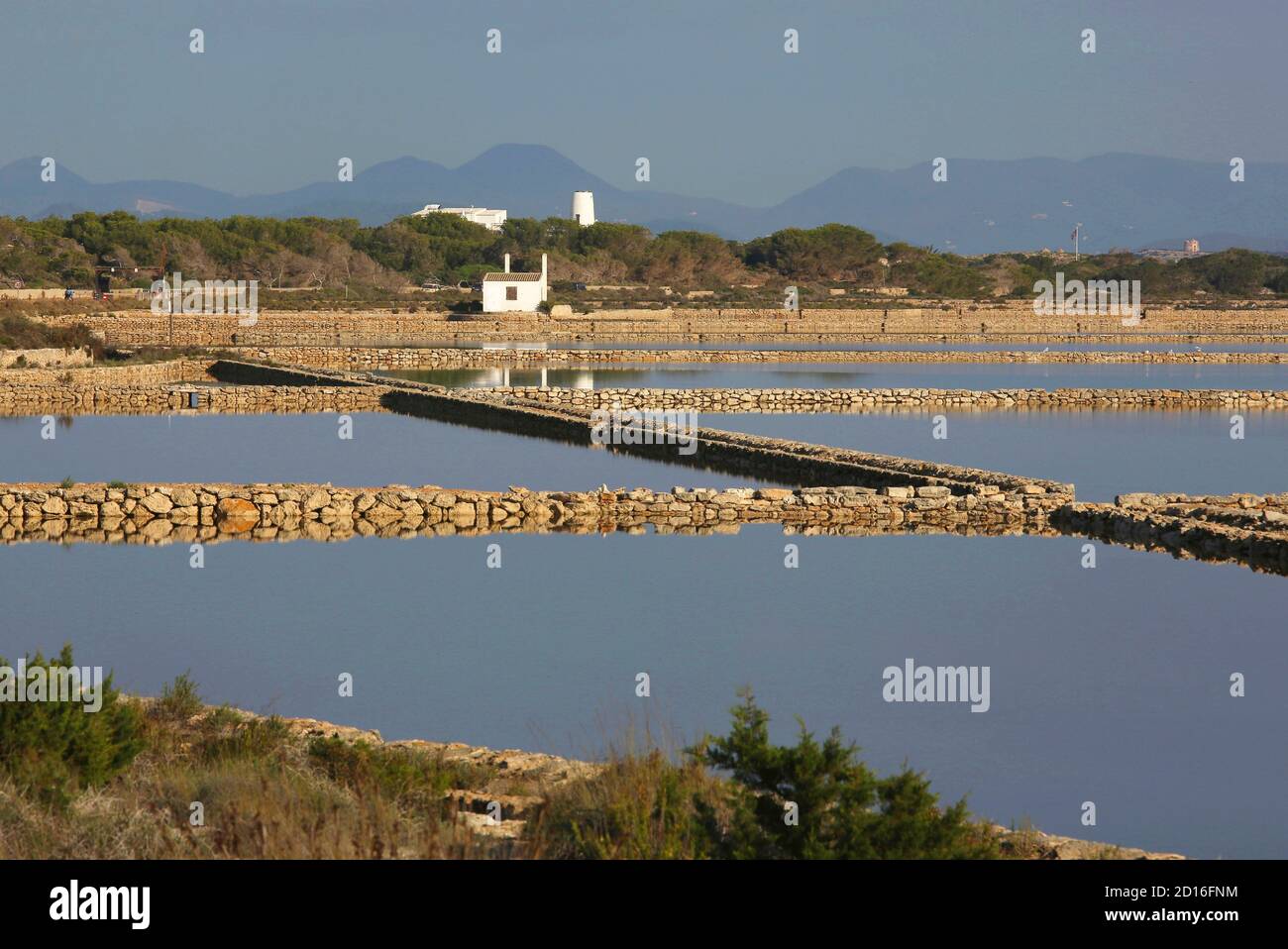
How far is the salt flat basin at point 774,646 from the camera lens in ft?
26.3

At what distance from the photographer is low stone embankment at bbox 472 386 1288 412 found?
28.8 m

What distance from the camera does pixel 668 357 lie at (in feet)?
144

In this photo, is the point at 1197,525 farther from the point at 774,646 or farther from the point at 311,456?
the point at 311,456

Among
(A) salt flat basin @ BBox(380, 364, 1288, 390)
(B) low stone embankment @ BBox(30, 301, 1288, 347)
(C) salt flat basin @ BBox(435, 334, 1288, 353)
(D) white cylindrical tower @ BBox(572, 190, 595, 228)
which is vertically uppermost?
(D) white cylindrical tower @ BBox(572, 190, 595, 228)

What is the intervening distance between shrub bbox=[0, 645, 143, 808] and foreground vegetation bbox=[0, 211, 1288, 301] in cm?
6200

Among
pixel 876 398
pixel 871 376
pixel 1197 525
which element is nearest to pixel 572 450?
pixel 876 398

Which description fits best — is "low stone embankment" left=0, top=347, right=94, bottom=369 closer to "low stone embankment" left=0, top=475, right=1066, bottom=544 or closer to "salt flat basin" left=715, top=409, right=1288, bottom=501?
"salt flat basin" left=715, top=409, right=1288, bottom=501

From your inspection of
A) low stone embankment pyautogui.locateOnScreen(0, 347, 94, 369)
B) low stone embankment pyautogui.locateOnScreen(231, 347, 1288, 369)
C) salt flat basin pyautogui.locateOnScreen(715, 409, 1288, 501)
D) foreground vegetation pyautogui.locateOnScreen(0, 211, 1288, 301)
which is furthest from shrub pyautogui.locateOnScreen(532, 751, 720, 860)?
foreground vegetation pyautogui.locateOnScreen(0, 211, 1288, 301)

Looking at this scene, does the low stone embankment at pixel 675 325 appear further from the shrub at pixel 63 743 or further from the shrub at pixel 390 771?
the shrub at pixel 63 743

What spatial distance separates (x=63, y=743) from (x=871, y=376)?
33.9 m

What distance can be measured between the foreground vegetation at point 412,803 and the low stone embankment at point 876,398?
68.5ft

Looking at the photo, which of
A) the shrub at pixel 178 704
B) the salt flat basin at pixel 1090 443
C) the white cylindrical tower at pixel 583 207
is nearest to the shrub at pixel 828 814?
the shrub at pixel 178 704
